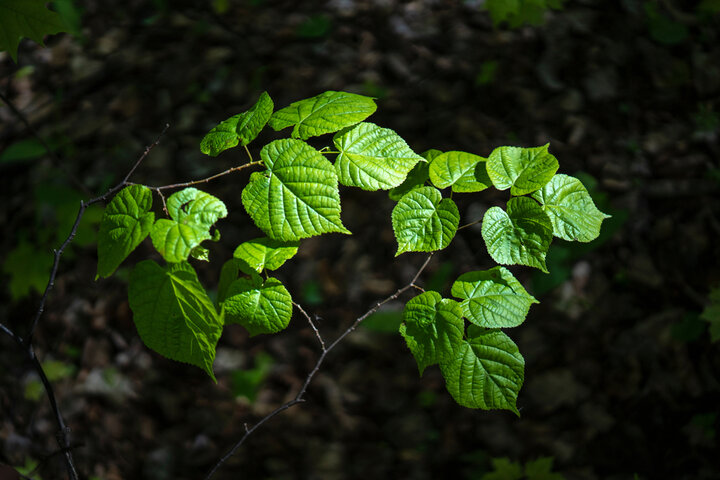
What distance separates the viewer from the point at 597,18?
251cm

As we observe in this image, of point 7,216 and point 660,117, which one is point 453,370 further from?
point 7,216

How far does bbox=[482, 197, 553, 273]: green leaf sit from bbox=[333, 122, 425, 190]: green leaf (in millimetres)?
157

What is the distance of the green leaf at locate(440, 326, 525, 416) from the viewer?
77 cm

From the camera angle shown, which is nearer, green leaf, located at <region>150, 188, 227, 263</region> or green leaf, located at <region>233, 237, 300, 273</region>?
green leaf, located at <region>150, 188, 227, 263</region>

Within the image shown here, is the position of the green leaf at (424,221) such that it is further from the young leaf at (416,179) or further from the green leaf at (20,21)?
the green leaf at (20,21)

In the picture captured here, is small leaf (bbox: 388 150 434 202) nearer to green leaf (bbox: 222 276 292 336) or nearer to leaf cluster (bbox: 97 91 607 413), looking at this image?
leaf cluster (bbox: 97 91 607 413)

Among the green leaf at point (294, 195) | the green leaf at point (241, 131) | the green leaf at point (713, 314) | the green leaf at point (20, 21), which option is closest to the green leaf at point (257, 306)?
the green leaf at point (294, 195)

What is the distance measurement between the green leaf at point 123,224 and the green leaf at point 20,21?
0.76 m

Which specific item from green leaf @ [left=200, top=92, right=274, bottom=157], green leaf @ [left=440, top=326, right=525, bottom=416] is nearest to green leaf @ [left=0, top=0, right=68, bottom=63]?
green leaf @ [left=200, top=92, right=274, bottom=157]

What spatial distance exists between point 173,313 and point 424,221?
1.38ft

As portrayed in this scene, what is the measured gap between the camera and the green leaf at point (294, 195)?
28.5 inches

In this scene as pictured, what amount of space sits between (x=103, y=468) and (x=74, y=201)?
46.0 inches

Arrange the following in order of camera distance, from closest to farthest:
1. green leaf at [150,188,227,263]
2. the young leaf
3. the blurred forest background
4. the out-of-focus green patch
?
green leaf at [150,188,227,263]
the young leaf
the blurred forest background
the out-of-focus green patch

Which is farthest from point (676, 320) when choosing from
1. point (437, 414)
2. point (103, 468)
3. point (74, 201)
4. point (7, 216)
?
point (7, 216)
